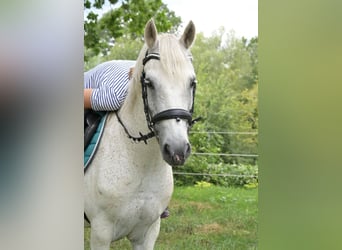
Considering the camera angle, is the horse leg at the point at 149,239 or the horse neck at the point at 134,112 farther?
the horse leg at the point at 149,239

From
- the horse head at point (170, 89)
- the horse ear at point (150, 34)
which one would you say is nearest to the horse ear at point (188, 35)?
the horse head at point (170, 89)

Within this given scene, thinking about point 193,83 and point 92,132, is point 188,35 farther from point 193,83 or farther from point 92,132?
point 92,132

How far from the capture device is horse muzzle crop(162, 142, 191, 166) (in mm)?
1827

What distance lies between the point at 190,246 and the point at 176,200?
203 millimetres

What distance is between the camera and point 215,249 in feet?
7.00

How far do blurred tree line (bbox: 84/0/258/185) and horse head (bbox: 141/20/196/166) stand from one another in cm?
9

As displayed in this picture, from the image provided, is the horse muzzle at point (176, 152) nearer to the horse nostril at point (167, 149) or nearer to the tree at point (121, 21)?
the horse nostril at point (167, 149)

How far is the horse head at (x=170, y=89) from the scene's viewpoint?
1.83 metres

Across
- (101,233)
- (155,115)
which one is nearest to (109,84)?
(155,115)

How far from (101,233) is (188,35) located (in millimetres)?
851

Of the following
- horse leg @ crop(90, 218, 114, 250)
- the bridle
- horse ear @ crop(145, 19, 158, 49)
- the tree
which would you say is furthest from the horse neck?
→ horse leg @ crop(90, 218, 114, 250)

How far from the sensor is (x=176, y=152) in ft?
6.01
